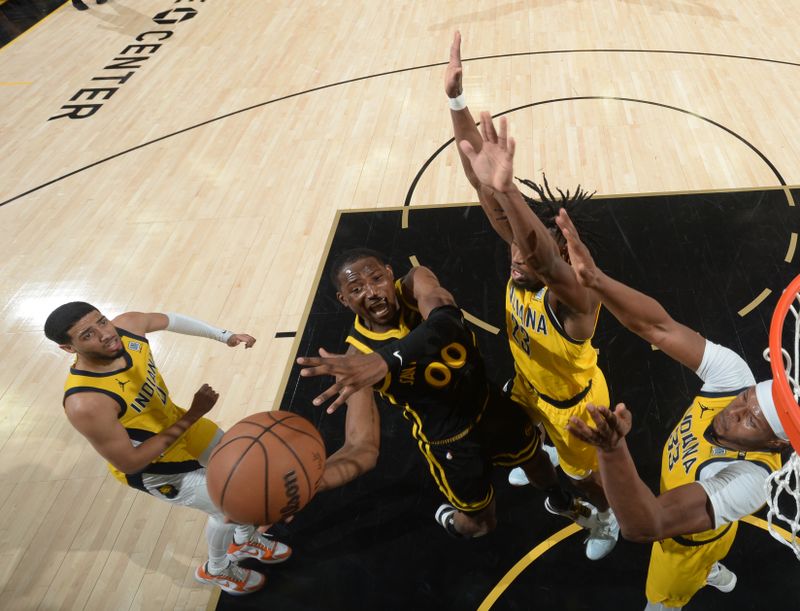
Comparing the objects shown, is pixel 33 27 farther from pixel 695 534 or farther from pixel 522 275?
pixel 695 534

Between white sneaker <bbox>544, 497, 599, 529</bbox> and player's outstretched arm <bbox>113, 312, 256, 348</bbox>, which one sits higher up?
player's outstretched arm <bbox>113, 312, 256, 348</bbox>

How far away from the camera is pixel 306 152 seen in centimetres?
720

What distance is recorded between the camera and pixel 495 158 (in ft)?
8.33

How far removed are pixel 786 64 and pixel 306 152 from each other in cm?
568

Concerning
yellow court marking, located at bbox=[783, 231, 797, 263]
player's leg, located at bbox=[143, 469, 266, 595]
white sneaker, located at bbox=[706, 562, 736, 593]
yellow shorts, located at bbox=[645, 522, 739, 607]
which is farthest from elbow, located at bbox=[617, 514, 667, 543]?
yellow court marking, located at bbox=[783, 231, 797, 263]

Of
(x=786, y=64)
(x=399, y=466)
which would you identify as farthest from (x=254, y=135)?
(x=786, y=64)

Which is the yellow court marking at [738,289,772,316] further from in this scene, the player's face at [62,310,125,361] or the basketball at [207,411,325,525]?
the player's face at [62,310,125,361]

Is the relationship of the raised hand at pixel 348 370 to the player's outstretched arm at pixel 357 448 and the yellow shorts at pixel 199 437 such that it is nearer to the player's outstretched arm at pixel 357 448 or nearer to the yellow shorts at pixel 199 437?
the player's outstretched arm at pixel 357 448

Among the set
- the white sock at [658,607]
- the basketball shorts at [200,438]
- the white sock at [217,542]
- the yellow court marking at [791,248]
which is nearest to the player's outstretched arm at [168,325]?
the basketball shorts at [200,438]

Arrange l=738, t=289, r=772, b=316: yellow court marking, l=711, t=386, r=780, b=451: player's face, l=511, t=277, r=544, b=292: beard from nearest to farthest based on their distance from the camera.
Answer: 1. l=711, t=386, r=780, b=451: player's face
2. l=511, t=277, r=544, b=292: beard
3. l=738, t=289, r=772, b=316: yellow court marking

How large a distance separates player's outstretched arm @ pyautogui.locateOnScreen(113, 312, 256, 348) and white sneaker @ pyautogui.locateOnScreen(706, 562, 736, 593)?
2684mm

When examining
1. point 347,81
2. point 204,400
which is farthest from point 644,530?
point 347,81

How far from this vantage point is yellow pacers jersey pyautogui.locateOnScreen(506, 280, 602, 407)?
2854mm

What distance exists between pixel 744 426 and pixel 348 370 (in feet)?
4.55
